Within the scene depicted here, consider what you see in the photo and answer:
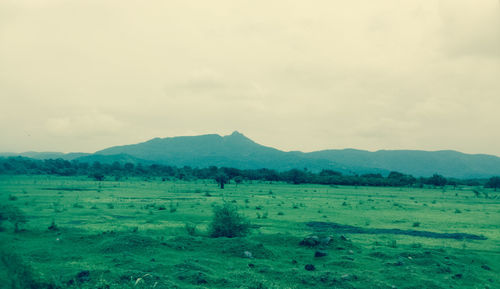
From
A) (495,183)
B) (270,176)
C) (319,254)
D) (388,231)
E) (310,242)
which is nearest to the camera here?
(319,254)

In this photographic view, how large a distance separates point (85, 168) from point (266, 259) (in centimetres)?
12292

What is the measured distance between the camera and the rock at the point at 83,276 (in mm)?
12120

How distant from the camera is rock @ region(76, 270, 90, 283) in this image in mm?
12120

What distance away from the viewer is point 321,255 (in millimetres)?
16219

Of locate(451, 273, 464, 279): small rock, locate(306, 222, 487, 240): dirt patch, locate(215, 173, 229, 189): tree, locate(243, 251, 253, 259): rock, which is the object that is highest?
locate(215, 173, 229, 189): tree

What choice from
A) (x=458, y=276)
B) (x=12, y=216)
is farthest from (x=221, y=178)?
(x=458, y=276)

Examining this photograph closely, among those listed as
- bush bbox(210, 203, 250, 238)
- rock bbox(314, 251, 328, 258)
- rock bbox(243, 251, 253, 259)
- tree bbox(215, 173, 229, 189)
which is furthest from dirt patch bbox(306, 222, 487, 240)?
tree bbox(215, 173, 229, 189)

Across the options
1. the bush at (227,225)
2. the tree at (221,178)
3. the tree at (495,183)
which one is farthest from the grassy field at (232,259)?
the tree at (495,183)

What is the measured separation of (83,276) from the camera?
12.4 metres

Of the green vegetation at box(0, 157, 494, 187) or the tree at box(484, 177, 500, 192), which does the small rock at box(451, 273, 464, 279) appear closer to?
the green vegetation at box(0, 157, 494, 187)

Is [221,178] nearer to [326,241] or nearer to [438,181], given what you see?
[326,241]

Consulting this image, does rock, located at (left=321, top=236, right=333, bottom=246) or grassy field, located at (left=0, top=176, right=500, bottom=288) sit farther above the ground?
rock, located at (left=321, top=236, right=333, bottom=246)

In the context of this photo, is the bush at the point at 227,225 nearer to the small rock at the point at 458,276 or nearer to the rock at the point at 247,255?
the rock at the point at 247,255

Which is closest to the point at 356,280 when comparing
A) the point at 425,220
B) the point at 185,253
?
the point at 185,253
